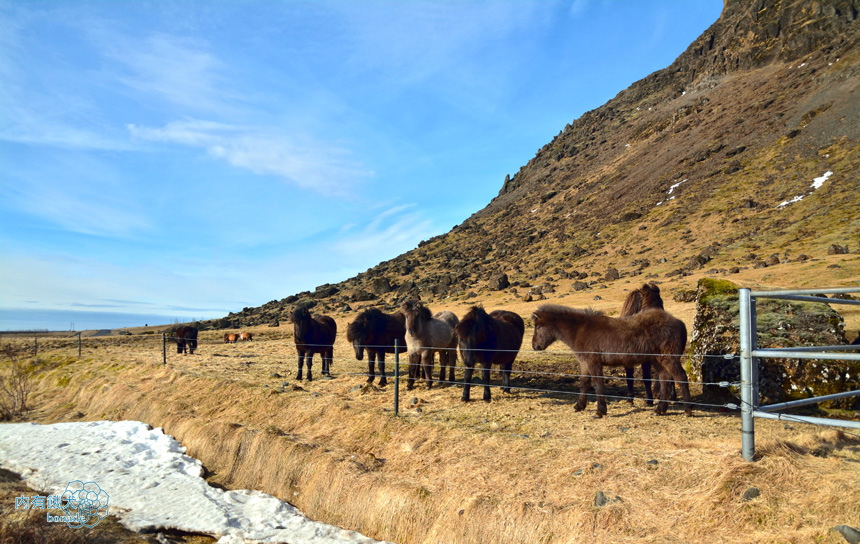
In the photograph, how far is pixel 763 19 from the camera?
3430 inches

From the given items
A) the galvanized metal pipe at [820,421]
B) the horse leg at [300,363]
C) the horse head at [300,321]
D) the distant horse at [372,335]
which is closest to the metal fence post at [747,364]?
the galvanized metal pipe at [820,421]

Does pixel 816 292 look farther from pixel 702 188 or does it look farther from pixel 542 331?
pixel 702 188

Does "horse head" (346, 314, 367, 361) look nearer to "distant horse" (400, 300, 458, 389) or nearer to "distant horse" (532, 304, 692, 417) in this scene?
"distant horse" (400, 300, 458, 389)

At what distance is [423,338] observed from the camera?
1220 cm

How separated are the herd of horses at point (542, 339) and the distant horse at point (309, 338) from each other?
31 millimetres

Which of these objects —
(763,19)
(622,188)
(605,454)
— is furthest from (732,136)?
(605,454)

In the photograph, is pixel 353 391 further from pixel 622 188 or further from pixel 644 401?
pixel 622 188

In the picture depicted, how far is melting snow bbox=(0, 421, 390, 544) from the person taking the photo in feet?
21.6

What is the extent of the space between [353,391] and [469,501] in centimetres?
623

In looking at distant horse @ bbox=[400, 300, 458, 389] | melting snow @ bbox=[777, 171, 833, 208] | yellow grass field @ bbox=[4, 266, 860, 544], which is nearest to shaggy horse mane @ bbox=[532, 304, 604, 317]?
yellow grass field @ bbox=[4, 266, 860, 544]

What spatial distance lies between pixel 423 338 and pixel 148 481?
6585 millimetres
